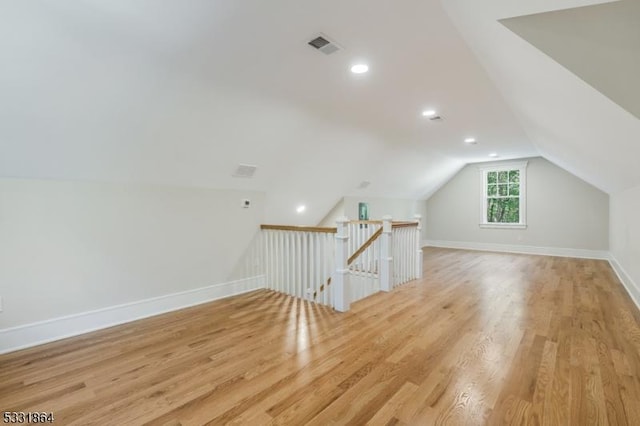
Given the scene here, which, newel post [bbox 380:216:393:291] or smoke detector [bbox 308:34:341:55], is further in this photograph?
newel post [bbox 380:216:393:291]

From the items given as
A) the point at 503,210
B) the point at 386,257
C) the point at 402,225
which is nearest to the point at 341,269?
the point at 386,257

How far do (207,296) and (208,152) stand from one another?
180 cm

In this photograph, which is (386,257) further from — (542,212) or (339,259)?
(542,212)

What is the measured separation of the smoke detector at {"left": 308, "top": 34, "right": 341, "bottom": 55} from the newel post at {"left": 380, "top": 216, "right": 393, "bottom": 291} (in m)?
2.48

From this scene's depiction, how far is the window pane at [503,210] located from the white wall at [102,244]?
7.13 metres

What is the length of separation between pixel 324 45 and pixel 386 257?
2927 mm

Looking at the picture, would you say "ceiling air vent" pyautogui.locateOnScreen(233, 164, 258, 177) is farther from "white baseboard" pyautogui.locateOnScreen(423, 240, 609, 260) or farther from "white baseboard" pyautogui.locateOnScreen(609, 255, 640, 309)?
"white baseboard" pyautogui.locateOnScreen(423, 240, 609, 260)

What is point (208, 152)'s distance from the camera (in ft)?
11.1

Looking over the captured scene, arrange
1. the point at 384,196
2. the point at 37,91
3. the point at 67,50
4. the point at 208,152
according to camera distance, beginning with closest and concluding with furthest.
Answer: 1. the point at 67,50
2. the point at 37,91
3. the point at 208,152
4. the point at 384,196

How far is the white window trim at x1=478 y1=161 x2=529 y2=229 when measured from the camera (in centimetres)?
774

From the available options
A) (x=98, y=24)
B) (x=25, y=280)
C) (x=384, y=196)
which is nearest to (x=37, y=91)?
(x=98, y=24)

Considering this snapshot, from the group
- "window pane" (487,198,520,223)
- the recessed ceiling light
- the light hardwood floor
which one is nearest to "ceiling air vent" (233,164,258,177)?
the light hardwood floor

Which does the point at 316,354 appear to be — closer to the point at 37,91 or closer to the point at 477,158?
the point at 37,91

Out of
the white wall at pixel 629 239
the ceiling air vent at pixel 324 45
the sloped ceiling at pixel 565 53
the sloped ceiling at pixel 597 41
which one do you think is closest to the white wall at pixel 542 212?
the white wall at pixel 629 239
